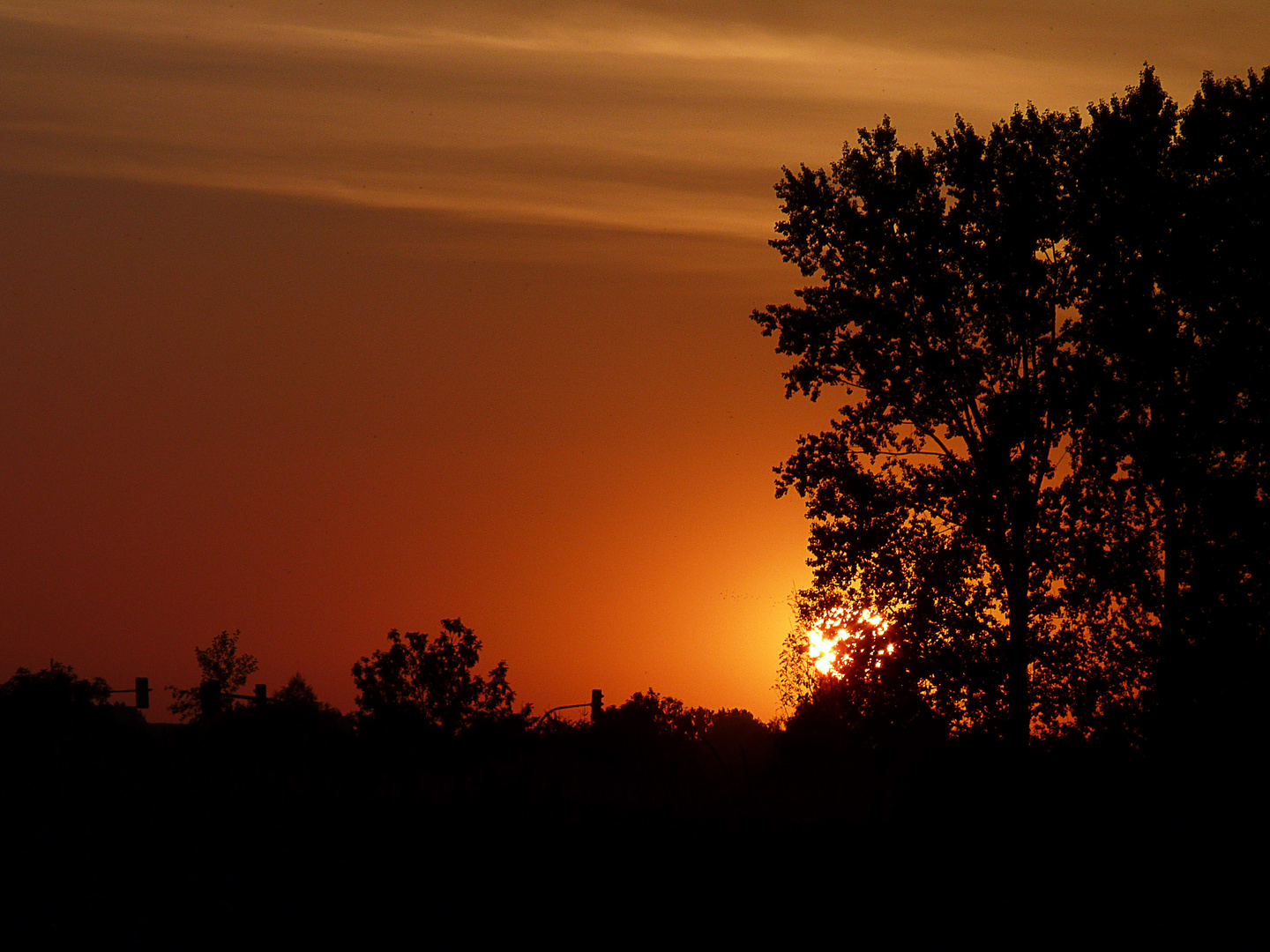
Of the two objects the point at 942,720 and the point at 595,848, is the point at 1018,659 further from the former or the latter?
the point at 595,848

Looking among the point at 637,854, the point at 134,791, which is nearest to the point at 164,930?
the point at 637,854

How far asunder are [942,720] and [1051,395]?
24.2 feet

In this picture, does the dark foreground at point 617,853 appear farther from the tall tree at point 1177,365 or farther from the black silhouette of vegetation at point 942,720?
the tall tree at point 1177,365

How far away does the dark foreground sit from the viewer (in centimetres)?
1026

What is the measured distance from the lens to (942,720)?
28969 mm

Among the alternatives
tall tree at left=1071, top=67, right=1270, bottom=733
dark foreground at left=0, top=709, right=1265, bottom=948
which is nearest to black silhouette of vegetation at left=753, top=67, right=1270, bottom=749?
tall tree at left=1071, top=67, right=1270, bottom=733

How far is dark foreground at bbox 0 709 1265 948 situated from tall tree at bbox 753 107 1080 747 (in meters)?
12.0

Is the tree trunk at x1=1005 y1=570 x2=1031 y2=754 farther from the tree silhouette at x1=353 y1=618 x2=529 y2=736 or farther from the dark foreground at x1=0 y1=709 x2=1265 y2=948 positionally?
the tree silhouette at x1=353 y1=618 x2=529 y2=736

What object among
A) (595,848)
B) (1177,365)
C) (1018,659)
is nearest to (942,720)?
(1018,659)

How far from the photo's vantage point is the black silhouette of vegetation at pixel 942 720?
10.8 meters

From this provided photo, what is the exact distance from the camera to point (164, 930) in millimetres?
9898

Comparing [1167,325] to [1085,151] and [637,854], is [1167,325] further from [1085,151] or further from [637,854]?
[637,854]

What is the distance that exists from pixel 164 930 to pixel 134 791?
575 centimetres

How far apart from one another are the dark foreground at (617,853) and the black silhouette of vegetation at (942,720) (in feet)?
0.16
